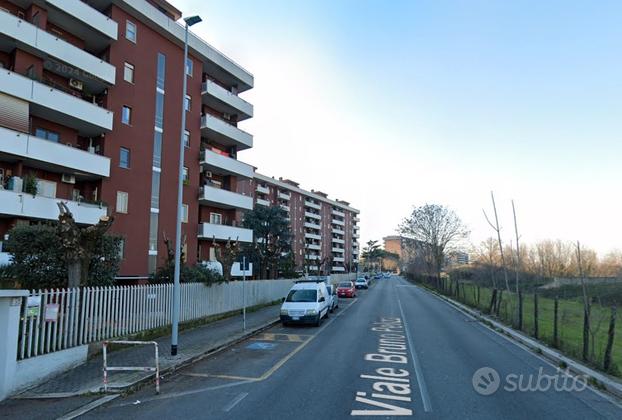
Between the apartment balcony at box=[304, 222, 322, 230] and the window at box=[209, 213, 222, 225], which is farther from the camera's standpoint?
the apartment balcony at box=[304, 222, 322, 230]

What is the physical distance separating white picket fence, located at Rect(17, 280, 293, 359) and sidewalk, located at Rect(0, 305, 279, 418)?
667mm

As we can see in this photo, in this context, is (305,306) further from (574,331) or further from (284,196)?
(284,196)

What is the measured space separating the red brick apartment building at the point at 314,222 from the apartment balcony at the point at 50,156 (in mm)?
43522

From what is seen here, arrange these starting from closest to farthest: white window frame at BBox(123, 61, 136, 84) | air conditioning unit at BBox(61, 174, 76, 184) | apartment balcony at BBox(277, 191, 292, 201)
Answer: air conditioning unit at BBox(61, 174, 76, 184)
white window frame at BBox(123, 61, 136, 84)
apartment balcony at BBox(277, 191, 292, 201)

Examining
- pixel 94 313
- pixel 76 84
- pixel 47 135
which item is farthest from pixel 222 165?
pixel 94 313

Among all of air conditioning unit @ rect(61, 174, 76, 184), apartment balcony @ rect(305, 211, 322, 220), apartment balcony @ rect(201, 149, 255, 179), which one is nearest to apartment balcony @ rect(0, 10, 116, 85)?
air conditioning unit @ rect(61, 174, 76, 184)

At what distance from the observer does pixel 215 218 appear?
3738cm

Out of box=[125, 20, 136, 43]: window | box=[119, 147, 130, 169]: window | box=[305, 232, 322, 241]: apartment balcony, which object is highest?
box=[125, 20, 136, 43]: window

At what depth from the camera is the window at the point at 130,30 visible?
2892cm

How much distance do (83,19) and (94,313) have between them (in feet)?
68.3

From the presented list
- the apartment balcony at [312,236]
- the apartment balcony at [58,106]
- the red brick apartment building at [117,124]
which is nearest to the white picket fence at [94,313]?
the red brick apartment building at [117,124]

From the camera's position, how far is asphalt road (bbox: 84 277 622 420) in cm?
706

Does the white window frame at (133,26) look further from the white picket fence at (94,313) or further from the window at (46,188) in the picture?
the white picket fence at (94,313)

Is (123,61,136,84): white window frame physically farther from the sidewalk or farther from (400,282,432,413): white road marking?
(400,282,432,413): white road marking
